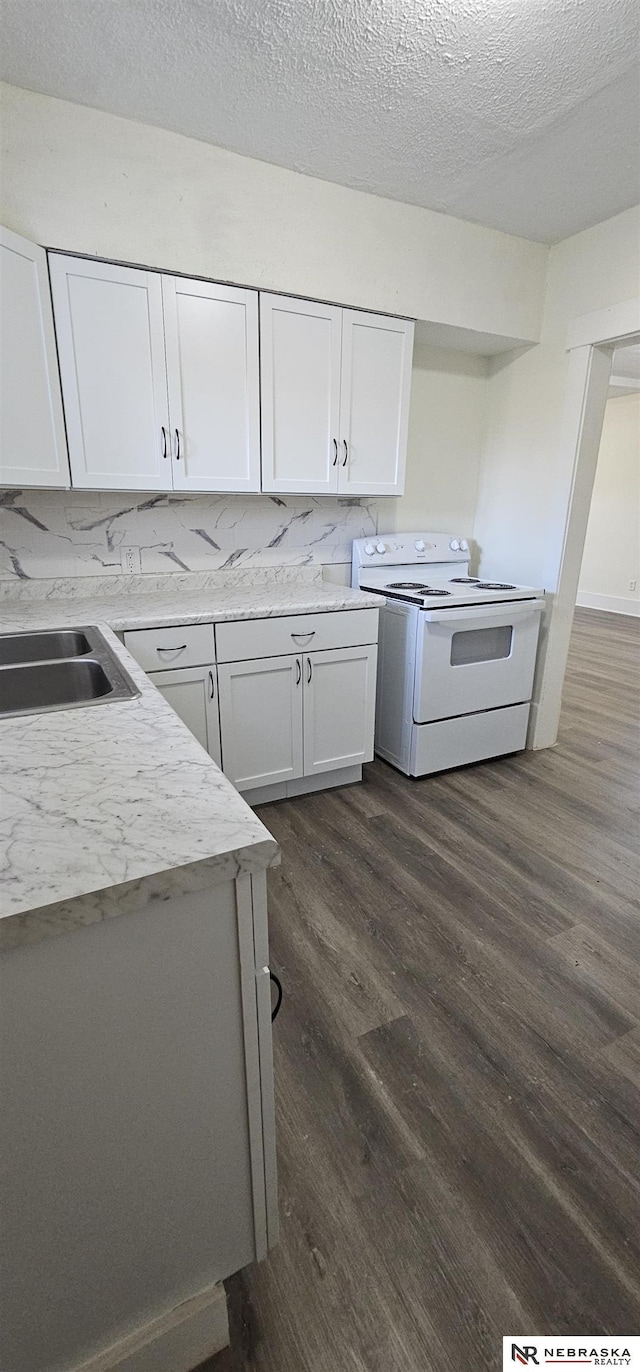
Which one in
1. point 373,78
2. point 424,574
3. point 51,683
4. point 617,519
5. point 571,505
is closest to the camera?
point 51,683

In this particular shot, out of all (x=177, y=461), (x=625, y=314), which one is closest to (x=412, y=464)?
(x=625, y=314)

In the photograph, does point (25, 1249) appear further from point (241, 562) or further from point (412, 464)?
point (412, 464)

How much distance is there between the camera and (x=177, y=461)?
7.01ft

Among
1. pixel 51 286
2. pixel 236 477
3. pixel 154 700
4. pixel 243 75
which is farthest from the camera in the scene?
pixel 236 477

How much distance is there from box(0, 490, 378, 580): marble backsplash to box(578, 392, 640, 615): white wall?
14.7 feet

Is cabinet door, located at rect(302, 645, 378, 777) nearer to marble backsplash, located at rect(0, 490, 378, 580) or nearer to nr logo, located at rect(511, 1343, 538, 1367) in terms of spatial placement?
marble backsplash, located at rect(0, 490, 378, 580)

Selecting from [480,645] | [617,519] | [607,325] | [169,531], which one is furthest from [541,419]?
[617,519]

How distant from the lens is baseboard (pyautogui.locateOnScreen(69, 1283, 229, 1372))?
780mm

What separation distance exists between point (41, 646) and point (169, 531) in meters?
0.92

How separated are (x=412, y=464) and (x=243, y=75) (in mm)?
1675

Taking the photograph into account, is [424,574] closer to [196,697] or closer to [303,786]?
[303,786]

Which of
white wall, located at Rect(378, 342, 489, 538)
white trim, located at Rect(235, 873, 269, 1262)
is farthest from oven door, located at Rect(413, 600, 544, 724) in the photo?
white trim, located at Rect(235, 873, 269, 1262)

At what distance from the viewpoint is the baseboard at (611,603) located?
6.55 metres

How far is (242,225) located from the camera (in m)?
2.08
